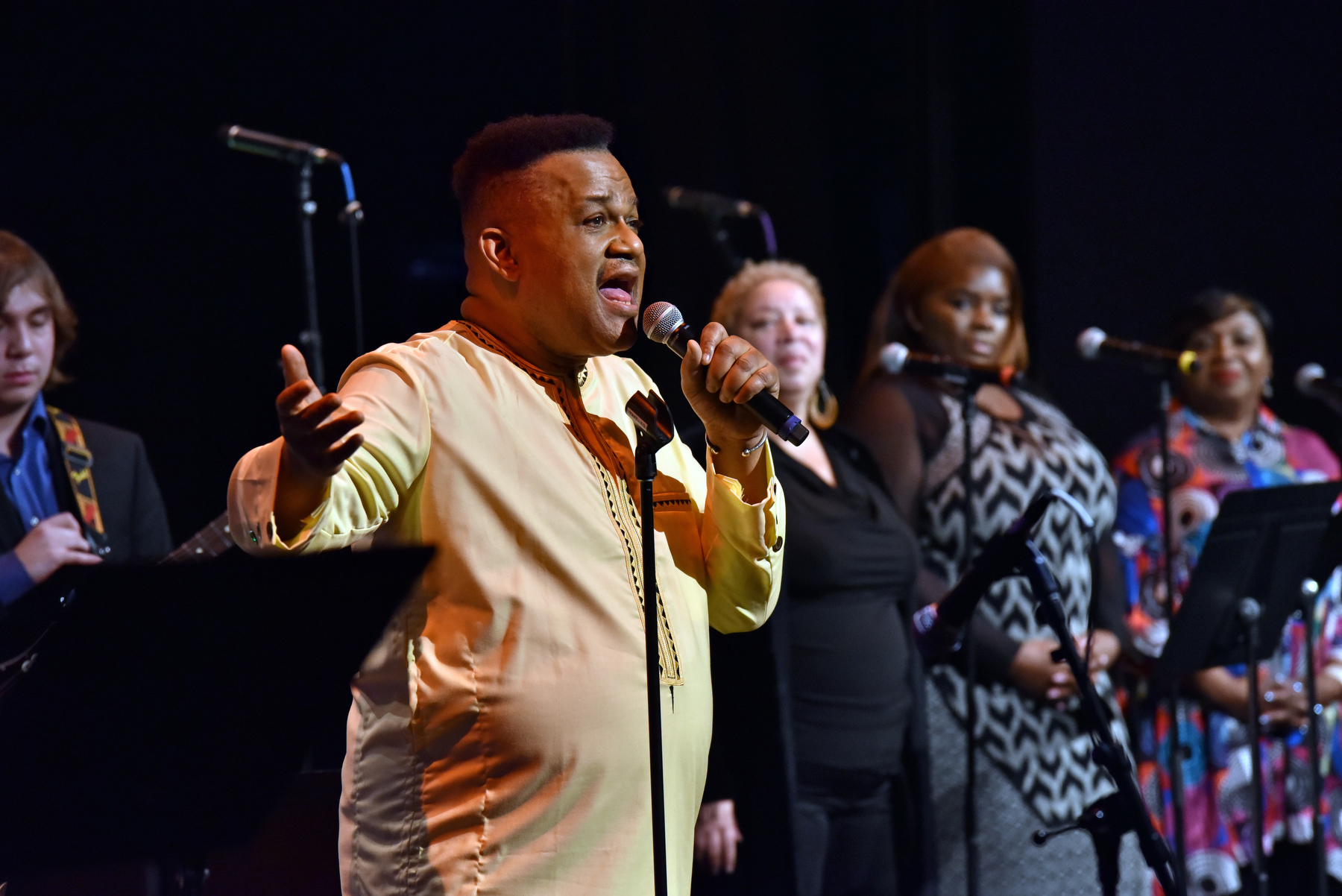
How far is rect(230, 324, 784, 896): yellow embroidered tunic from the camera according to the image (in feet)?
5.40

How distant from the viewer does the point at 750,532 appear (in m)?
1.90

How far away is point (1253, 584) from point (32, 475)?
2.73 m

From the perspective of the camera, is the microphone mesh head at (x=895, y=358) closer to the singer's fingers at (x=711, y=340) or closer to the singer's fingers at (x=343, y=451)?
the singer's fingers at (x=711, y=340)

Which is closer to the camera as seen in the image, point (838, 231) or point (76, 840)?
point (76, 840)

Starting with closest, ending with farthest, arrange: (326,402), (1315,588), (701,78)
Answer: (326,402), (1315,588), (701,78)

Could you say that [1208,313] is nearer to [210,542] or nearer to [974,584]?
[974,584]

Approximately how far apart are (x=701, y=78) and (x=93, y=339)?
229 cm

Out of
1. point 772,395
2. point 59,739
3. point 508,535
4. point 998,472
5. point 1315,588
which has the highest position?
point 772,395

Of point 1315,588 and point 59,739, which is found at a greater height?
point 59,739

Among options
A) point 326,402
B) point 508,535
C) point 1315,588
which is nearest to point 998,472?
Result: point 1315,588

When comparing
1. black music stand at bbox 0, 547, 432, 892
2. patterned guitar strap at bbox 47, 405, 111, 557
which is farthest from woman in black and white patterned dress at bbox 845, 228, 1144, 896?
black music stand at bbox 0, 547, 432, 892

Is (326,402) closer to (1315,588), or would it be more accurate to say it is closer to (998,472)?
(998,472)

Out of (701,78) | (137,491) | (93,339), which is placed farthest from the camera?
(701,78)

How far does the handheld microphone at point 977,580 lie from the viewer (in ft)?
7.91
